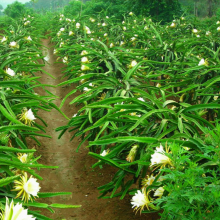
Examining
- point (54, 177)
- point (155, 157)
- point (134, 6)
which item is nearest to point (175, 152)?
point (155, 157)

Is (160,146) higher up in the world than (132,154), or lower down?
lower down

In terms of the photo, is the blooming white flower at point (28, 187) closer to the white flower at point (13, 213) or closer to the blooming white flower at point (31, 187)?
the blooming white flower at point (31, 187)

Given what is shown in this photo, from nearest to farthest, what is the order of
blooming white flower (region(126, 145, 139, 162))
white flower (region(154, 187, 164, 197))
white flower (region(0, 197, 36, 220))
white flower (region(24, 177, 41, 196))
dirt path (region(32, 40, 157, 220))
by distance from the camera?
1. white flower (region(0, 197, 36, 220))
2. white flower (region(24, 177, 41, 196))
3. white flower (region(154, 187, 164, 197))
4. blooming white flower (region(126, 145, 139, 162))
5. dirt path (region(32, 40, 157, 220))

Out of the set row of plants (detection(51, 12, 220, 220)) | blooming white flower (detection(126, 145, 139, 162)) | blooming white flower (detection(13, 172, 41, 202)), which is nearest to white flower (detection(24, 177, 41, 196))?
blooming white flower (detection(13, 172, 41, 202))

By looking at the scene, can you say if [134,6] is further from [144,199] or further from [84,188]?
[144,199]

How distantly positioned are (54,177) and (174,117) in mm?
1638

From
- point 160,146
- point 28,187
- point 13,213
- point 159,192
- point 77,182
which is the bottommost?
point 13,213

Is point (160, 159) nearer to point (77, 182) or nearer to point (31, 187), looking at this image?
point (31, 187)

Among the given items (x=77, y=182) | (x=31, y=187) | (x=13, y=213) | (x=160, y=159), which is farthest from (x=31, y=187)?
(x=77, y=182)

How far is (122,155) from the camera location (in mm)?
2186

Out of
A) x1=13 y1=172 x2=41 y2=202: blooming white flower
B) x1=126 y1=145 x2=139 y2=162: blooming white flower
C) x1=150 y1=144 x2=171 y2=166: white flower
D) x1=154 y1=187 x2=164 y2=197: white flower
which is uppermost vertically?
x1=126 y1=145 x2=139 y2=162: blooming white flower

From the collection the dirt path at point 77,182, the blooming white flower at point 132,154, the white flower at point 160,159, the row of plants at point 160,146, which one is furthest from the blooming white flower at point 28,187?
the dirt path at point 77,182

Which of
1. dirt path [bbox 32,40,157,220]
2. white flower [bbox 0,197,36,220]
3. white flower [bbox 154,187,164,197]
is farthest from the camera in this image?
dirt path [bbox 32,40,157,220]

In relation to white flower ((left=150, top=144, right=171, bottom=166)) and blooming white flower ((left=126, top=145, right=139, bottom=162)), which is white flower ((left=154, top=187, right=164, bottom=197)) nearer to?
white flower ((left=150, top=144, right=171, bottom=166))
